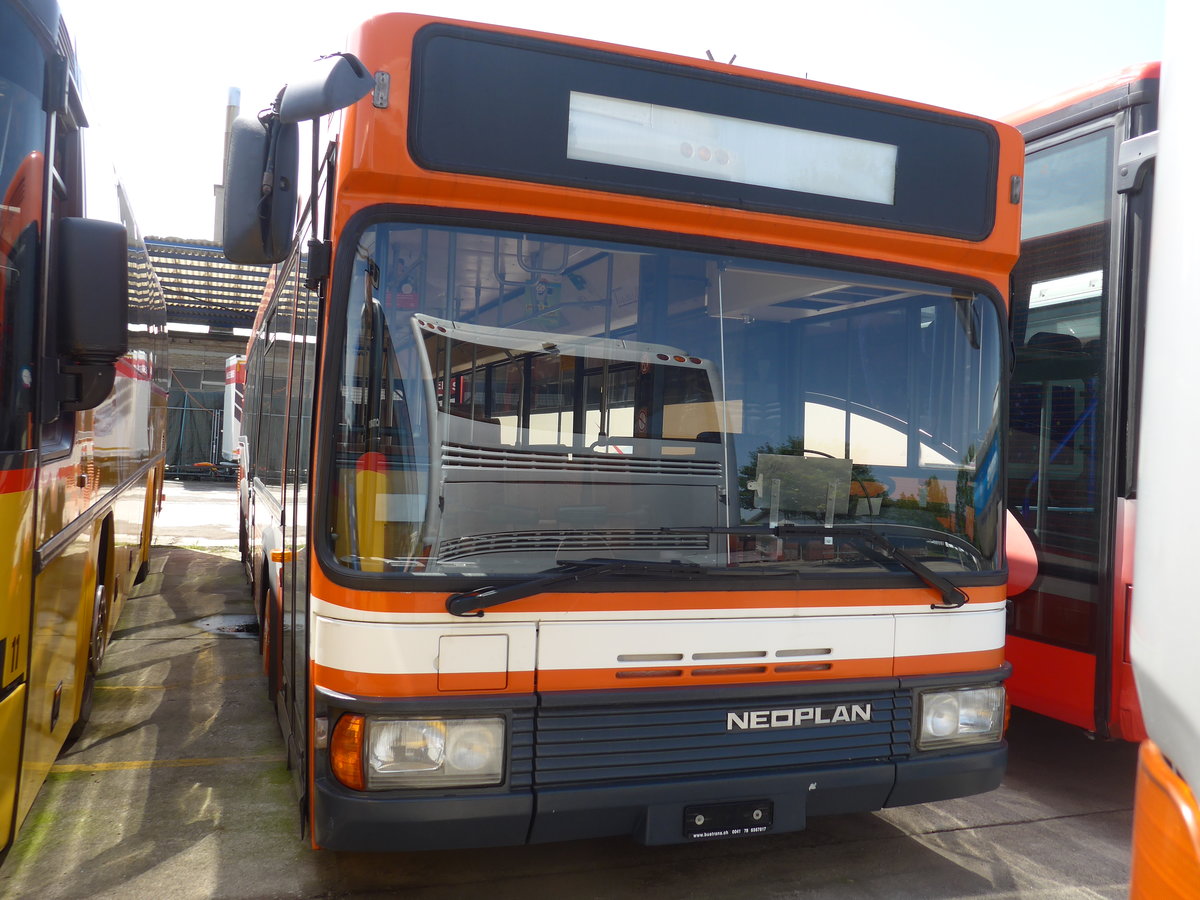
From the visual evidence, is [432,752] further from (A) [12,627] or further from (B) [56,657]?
(B) [56,657]

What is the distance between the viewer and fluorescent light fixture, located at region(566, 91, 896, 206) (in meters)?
3.16

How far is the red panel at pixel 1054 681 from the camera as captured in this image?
14.8 feet

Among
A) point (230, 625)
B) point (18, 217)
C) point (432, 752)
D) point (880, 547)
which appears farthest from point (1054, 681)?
point (230, 625)

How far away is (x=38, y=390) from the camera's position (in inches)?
119

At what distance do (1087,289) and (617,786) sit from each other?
3338 mm

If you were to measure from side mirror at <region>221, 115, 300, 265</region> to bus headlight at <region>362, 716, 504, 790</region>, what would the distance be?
4.86 feet

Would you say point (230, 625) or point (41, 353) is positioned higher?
point (41, 353)

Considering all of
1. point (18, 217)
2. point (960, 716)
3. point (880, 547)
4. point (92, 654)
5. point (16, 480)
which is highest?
point (18, 217)

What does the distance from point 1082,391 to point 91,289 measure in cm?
419

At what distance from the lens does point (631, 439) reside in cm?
327

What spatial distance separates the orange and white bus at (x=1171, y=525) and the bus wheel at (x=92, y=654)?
487 cm

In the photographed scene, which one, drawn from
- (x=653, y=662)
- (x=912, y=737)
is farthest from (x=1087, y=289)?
(x=653, y=662)

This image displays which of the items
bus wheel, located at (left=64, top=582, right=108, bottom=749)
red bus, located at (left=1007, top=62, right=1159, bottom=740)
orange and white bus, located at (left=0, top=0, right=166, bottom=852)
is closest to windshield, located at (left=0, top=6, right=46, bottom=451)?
orange and white bus, located at (left=0, top=0, right=166, bottom=852)

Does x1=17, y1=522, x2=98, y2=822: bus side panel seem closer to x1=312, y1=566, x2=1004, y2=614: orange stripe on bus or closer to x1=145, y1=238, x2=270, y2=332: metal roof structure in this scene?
x1=312, y1=566, x2=1004, y2=614: orange stripe on bus
